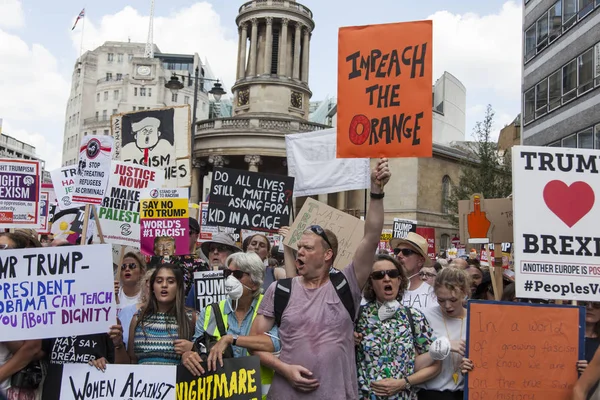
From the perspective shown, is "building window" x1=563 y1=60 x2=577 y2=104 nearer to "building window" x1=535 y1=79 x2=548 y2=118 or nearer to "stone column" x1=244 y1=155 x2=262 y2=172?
"building window" x1=535 y1=79 x2=548 y2=118

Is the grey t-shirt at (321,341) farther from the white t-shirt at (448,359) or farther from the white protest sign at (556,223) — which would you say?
the white protest sign at (556,223)

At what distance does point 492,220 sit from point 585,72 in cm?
1775

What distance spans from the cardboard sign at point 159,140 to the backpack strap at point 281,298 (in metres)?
7.06

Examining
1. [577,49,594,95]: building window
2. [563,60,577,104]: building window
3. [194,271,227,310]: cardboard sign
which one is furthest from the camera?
[563,60,577,104]: building window

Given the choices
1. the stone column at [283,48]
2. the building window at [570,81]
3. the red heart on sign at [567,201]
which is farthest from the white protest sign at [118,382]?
the stone column at [283,48]

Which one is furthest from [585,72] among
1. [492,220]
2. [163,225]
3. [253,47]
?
[253,47]

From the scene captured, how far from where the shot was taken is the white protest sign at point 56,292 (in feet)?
15.4

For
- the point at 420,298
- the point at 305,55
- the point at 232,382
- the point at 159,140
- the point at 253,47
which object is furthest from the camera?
the point at 305,55

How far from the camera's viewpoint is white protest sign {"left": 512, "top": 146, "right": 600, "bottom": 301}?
473cm

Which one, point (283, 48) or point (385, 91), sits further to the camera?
point (283, 48)

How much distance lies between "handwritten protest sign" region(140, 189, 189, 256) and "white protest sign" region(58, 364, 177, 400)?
498 centimetres

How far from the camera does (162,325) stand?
475cm

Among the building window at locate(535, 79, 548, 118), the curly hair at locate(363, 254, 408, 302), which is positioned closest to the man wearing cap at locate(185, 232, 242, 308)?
the curly hair at locate(363, 254, 408, 302)

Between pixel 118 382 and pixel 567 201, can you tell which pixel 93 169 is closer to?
pixel 118 382
